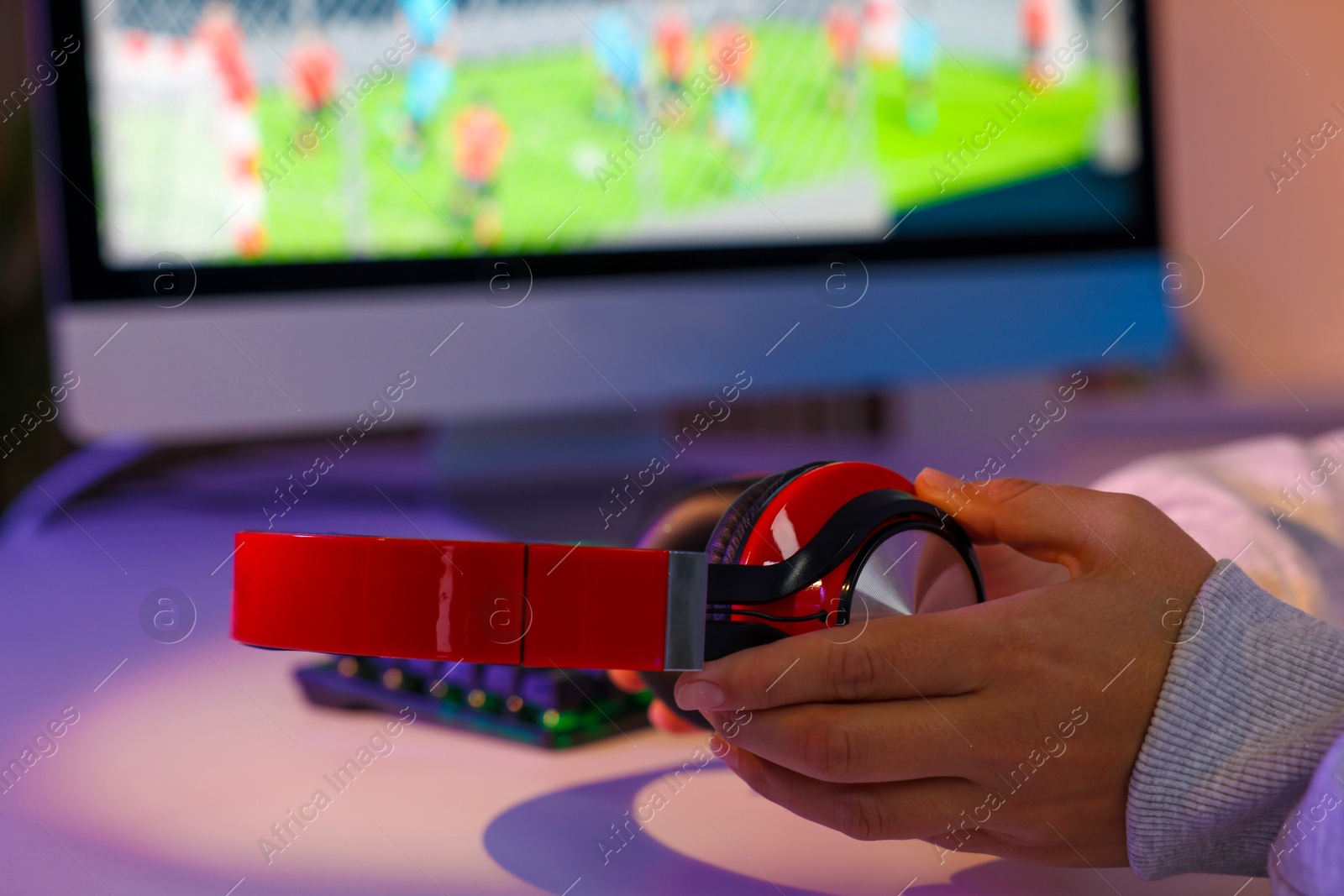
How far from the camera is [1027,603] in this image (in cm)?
31

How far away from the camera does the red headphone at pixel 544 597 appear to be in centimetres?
28

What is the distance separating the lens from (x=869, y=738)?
303 mm

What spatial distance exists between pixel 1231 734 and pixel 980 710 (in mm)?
73

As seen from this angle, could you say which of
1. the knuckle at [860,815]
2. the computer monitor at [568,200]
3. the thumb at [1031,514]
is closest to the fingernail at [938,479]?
the thumb at [1031,514]

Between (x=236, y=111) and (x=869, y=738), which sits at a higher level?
(x=236, y=111)

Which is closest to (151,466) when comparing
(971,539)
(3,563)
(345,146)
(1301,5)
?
(3,563)

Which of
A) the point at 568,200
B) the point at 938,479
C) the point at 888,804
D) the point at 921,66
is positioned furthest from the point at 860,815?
the point at 921,66

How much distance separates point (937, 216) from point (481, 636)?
698 millimetres

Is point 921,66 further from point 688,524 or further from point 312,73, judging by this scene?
point 688,524

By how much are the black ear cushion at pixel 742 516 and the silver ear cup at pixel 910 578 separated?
0.11 feet

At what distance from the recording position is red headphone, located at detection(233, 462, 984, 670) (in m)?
0.28

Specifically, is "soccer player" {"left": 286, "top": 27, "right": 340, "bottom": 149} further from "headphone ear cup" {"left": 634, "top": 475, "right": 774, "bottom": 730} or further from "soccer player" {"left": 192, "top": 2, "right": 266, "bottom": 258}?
"headphone ear cup" {"left": 634, "top": 475, "right": 774, "bottom": 730}

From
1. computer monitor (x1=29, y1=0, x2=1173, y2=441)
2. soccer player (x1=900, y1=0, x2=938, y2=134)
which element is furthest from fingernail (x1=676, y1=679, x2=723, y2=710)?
soccer player (x1=900, y1=0, x2=938, y2=134)

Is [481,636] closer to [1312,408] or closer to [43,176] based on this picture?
[43,176]
